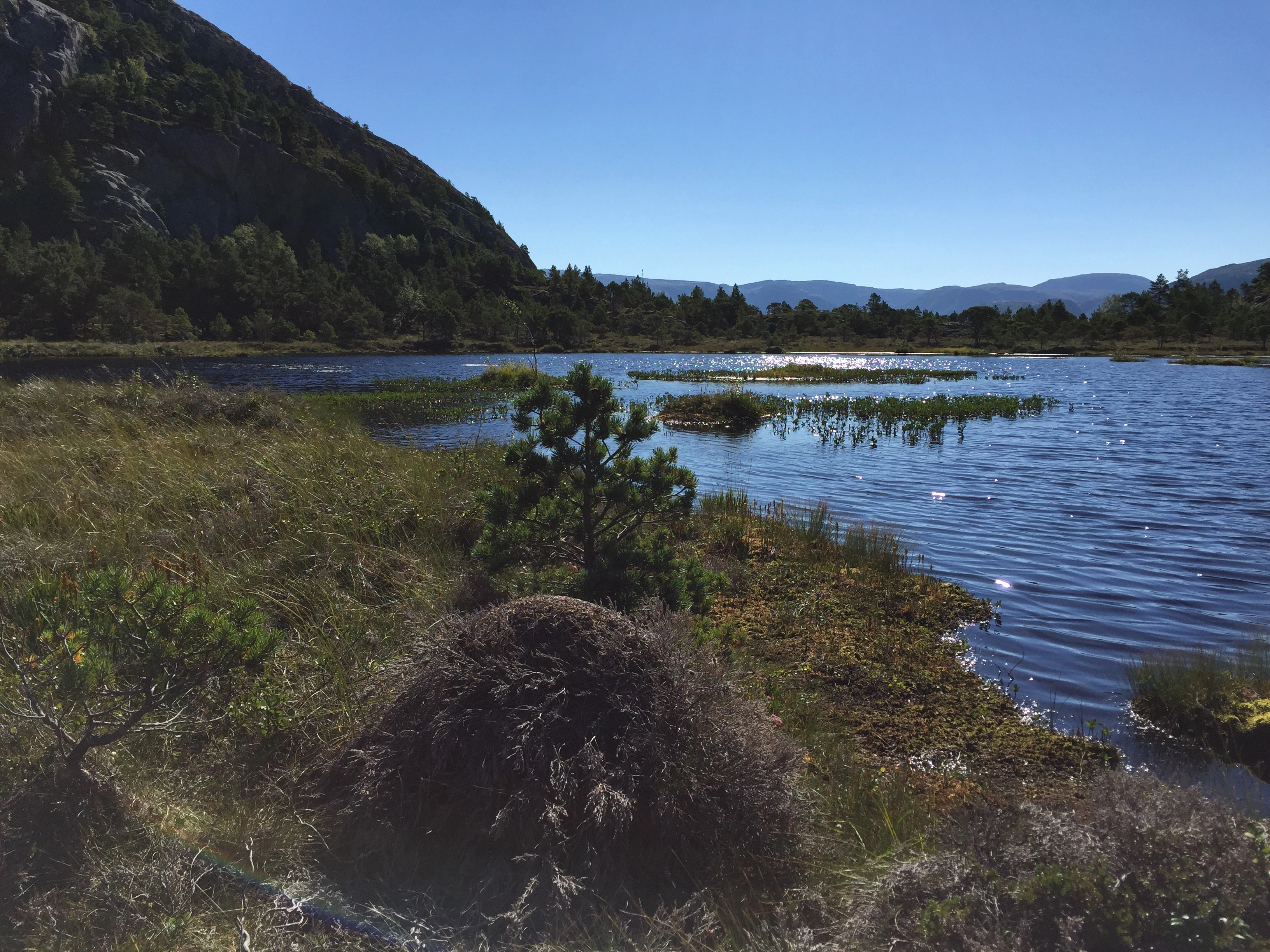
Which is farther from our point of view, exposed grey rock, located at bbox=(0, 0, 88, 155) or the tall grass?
exposed grey rock, located at bbox=(0, 0, 88, 155)

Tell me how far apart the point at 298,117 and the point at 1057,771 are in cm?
21428

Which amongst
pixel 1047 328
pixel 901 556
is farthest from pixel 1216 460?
pixel 1047 328

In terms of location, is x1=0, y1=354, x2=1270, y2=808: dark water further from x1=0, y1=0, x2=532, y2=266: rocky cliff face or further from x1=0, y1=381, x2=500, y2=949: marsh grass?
x1=0, y1=0, x2=532, y2=266: rocky cliff face

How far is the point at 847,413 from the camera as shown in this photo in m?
26.5

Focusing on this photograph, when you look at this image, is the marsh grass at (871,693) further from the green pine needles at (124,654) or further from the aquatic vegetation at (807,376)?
the aquatic vegetation at (807,376)

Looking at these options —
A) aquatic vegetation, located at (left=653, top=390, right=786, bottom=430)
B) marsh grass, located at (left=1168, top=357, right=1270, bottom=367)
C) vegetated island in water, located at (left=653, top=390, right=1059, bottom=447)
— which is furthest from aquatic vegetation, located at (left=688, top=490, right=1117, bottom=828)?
marsh grass, located at (left=1168, top=357, right=1270, bottom=367)

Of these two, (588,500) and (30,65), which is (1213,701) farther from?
(30,65)

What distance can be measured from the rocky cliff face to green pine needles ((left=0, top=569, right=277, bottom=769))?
481 feet

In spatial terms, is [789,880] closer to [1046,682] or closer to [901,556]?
[1046,682]

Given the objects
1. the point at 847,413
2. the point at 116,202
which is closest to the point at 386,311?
the point at 116,202

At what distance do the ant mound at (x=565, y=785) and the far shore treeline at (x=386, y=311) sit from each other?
6875cm

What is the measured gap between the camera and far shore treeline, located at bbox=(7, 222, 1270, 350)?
3071 inches

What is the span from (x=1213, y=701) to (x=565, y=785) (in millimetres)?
5148

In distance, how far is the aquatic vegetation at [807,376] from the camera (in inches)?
1746
